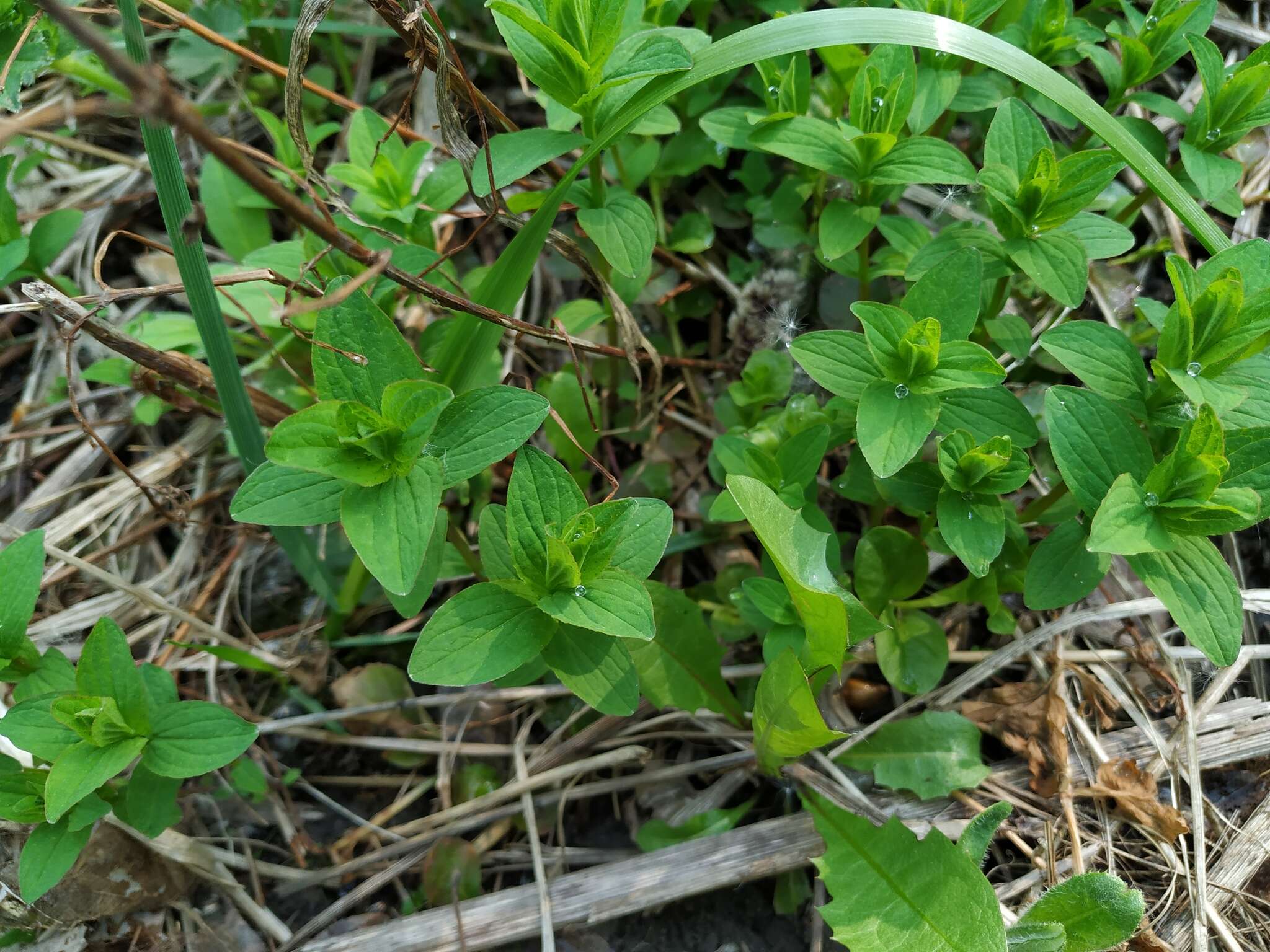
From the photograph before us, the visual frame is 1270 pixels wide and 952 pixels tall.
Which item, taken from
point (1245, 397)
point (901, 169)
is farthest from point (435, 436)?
point (1245, 397)

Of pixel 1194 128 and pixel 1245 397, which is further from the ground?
pixel 1194 128

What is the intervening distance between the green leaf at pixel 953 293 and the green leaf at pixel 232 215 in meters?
2.09

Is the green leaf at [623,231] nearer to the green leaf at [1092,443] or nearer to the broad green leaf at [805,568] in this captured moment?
the broad green leaf at [805,568]

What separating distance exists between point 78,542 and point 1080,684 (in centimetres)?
306

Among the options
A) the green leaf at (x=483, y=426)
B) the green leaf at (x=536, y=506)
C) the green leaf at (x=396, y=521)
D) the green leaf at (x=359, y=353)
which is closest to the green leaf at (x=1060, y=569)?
the green leaf at (x=536, y=506)

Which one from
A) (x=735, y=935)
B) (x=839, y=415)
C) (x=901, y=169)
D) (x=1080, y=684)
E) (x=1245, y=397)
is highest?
(x=901, y=169)

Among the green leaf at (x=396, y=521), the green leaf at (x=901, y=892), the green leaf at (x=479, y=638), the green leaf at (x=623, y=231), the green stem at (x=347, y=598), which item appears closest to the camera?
the green leaf at (x=396, y=521)

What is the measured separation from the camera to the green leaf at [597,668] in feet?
6.06

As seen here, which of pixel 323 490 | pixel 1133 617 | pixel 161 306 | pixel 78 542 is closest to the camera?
pixel 323 490

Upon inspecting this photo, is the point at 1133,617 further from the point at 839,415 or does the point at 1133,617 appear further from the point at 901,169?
the point at 901,169

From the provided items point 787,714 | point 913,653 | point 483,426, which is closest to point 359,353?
point 483,426

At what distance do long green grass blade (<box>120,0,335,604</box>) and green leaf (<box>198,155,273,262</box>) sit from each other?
0.82 meters

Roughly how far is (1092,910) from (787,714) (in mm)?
746

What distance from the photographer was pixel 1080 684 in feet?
7.52
